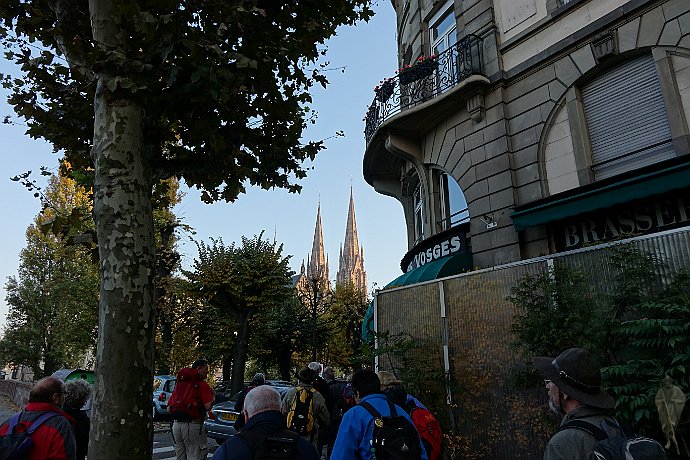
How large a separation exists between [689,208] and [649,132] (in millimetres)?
1498

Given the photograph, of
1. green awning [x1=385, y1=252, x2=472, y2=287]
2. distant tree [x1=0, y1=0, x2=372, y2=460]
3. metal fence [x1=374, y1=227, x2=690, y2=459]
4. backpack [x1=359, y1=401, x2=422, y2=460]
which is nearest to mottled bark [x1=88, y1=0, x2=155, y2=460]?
distant tree [x1=0, y1=0, x2=372, y2=460]

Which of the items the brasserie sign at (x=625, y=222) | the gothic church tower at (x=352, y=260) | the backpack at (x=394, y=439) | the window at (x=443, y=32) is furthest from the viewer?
the gothic church tower at (x=352, y=260)

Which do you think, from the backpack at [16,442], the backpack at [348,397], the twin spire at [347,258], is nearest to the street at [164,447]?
the backpack at [348,397]

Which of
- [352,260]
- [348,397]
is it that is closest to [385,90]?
[348,397]

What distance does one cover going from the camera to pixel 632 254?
5199mm

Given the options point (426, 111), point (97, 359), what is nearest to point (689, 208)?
point (426, 111)

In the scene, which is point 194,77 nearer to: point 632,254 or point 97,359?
point 97,359

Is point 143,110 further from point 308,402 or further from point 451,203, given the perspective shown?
point 451,203

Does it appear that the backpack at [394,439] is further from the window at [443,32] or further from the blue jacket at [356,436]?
the window at [443,32]

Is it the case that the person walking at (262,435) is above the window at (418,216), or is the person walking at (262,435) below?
below

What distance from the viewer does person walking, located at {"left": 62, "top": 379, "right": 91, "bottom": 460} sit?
4.32 meters

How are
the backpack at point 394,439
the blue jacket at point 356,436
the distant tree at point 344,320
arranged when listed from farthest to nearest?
1. the distant tree at point 344,320
2. the blue jacket at point 356,436
3. the backpack at point 394,439

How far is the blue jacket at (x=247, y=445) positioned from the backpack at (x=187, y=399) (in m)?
4.43

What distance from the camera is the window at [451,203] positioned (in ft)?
35.6
